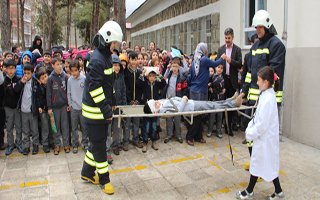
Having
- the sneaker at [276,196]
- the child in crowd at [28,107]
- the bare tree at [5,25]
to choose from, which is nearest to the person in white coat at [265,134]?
the sneaker at [276,196]

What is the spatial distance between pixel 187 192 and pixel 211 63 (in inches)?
107

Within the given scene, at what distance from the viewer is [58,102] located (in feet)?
19.3

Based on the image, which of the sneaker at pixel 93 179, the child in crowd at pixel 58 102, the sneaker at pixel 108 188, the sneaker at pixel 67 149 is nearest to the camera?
the sneaker at pixel 108 188

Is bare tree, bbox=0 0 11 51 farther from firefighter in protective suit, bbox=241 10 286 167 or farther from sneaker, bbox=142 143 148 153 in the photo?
firefighter in protective suit, bbox=241 10 286 167

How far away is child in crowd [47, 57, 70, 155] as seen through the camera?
230 inches

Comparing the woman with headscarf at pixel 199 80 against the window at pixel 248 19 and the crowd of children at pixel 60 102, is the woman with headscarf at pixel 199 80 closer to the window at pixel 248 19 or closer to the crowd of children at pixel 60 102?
the crowd of children at pixel 60 102

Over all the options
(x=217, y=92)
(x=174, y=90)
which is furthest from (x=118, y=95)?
(x=217, y=92)

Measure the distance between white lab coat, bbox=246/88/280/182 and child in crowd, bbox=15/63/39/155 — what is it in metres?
3.80

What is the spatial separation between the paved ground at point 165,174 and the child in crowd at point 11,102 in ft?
0.95

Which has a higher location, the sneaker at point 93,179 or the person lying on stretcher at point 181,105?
the person lying on stretcher at point 181,105

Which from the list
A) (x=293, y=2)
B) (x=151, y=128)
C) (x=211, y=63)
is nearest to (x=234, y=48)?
(x=211, y=63)

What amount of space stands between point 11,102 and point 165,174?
9.76 feet

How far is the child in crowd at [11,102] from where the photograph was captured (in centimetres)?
575

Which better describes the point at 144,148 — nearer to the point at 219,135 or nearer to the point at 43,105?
the point at 219,135
